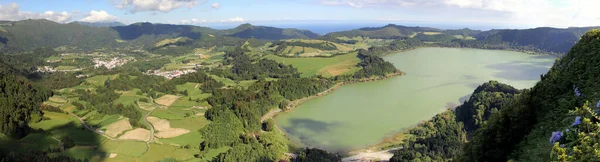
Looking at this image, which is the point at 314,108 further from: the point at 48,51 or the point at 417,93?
the point at 48,51

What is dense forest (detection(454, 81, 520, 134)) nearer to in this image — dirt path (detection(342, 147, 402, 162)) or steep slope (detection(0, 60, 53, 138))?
dirt path (detection(342, 147, 402, 162))

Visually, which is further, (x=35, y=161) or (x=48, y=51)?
(x=48, y=51)

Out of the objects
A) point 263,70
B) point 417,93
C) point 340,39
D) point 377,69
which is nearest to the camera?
point 417,93

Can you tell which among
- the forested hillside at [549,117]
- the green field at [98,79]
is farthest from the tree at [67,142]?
the green field at [98,79]

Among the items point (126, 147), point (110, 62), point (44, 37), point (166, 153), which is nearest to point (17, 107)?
point (126, 147)

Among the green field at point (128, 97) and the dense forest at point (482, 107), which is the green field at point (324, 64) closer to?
the dense forest at point (482, 107)

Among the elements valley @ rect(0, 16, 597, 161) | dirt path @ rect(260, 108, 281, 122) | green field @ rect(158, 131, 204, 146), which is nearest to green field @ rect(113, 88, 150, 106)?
valley @ rect(0, 16, 597, 161)

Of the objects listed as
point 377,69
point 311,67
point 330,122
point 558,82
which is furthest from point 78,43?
point 558,82
